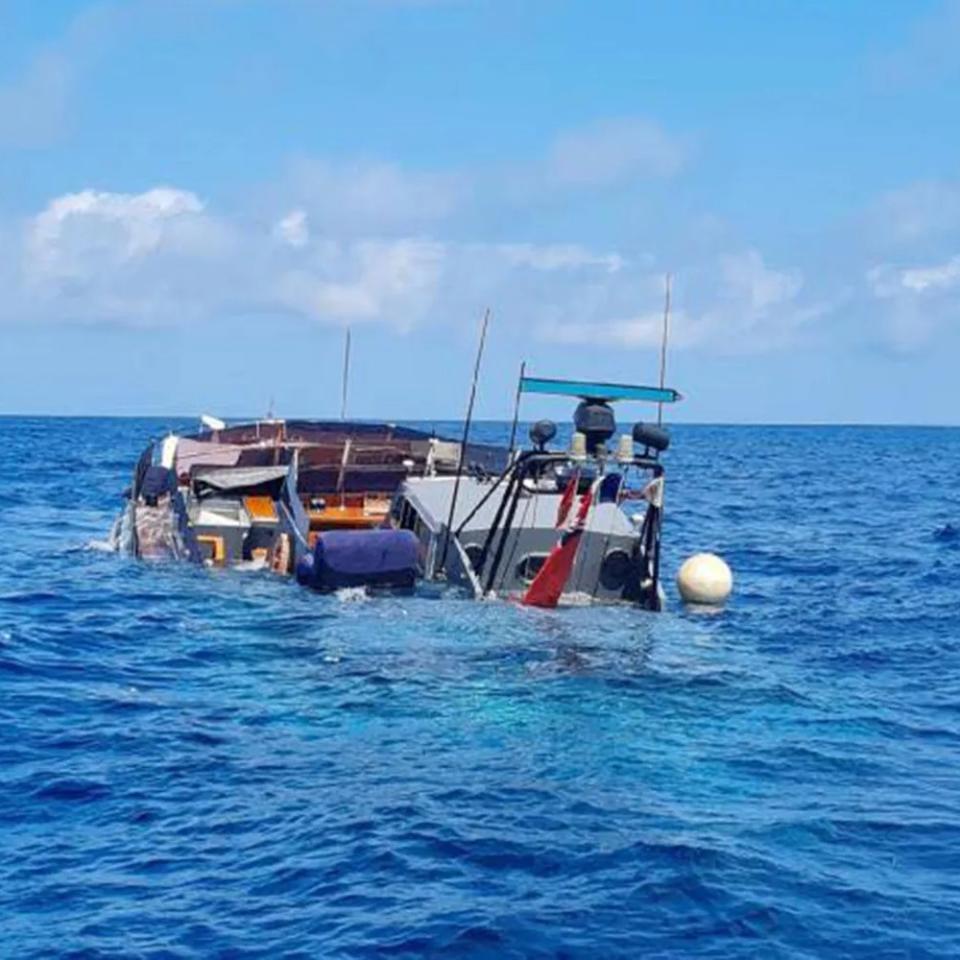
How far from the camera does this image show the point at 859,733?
15.3 meters

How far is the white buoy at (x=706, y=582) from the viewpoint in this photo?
24.3 meters

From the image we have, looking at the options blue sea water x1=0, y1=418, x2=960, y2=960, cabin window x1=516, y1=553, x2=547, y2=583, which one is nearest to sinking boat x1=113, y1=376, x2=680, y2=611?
cabin window x1=516, y1=553, x2=547, y2=583

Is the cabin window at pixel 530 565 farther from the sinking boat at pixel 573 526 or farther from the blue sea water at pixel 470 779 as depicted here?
the blue sea water at pixel 470 779

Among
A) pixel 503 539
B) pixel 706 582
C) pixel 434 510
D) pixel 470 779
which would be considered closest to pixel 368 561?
pixel 503 539

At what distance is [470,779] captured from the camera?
12.7m

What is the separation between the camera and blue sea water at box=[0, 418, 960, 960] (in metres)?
9.53

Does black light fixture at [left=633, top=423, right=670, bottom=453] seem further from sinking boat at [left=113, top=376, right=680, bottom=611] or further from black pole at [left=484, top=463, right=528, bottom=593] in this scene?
black pole at [left=484, top=463, right=528, bottom=593]

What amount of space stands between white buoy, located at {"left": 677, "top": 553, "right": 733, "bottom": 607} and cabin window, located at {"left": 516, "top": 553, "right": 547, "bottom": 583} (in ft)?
9.05

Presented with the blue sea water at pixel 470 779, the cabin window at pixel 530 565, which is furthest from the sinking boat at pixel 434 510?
the blue sea water at pixel 470 779

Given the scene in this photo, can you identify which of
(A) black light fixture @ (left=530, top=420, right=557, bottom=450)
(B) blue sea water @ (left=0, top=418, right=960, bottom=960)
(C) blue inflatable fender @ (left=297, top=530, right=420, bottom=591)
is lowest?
(B) blue sea water @ (left=0, top=418, right=960, bottom=960)

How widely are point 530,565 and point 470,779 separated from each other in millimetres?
11646

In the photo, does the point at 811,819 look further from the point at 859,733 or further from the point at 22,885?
the point at 22,885

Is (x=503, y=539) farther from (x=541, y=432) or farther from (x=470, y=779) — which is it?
(x=470, y=779)

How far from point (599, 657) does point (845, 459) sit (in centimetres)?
9463
